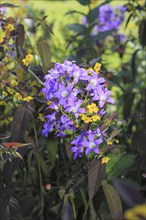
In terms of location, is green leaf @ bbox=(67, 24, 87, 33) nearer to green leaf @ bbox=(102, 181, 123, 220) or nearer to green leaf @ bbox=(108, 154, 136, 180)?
green leaf @ bbox=(108, 154, 136, 180)

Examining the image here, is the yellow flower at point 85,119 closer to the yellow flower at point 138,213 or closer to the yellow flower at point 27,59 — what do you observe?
the yellow flower at point 27,59

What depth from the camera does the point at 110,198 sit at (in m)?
1.56

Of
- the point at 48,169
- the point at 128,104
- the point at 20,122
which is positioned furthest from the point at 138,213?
the point at 128,104

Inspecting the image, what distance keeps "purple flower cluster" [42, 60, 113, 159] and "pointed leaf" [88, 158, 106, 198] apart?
47 millimetres

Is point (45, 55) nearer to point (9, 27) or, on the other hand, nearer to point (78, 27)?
point (9, 27)

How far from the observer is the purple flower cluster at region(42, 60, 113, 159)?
5.02 ft

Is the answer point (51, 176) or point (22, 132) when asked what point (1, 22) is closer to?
point (22, 132)

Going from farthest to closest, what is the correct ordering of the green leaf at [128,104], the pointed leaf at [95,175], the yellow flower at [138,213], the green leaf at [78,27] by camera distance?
the green leaf at [78,27] < the green leaf at [128,104] < the pointed leaf at [95,175] < the yellow flower at [138,213]

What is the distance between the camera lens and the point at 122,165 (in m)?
1.84

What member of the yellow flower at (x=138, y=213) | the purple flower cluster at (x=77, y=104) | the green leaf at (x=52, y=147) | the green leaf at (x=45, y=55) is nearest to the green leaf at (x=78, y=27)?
the green leaf at (x=45, y=55)

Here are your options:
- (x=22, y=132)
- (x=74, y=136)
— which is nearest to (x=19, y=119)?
(x=22, y=132)

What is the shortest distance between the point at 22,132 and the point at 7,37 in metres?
0.35

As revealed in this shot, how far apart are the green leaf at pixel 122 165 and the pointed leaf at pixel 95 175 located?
0.87 ft

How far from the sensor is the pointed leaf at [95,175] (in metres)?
1.48
